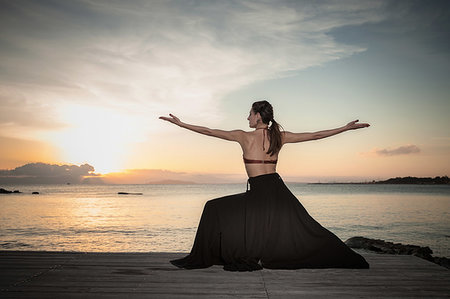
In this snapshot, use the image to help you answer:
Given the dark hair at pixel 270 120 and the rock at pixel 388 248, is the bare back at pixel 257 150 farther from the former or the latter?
the rock at pixel 388 248

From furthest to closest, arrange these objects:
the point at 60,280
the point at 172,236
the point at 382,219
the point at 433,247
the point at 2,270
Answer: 1. the point at 382,219
2. the point at 172,236
3. the point at 433,247
4. the point at 2,270
5. the point at 60,280

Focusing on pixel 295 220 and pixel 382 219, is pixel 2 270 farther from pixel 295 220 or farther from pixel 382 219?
pixel 382 219

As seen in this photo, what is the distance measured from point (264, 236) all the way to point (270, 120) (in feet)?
4.78

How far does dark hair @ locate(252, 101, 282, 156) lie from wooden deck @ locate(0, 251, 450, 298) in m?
1.49

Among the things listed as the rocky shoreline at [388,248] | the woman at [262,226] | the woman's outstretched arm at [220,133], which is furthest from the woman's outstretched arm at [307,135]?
the rocky shoreline at [388,248]

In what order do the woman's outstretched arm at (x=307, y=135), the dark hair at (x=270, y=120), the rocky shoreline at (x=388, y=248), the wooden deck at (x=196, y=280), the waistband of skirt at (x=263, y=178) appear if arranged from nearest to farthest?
the wooden deck at (x=196, y=280) < the dark hair at (x=270, y=120) < the waistband of skirt at (x=263, y=178) < the woman's outstretched arm at (x=307, y=135) < the rocky shoreline at (x=388, y=248)

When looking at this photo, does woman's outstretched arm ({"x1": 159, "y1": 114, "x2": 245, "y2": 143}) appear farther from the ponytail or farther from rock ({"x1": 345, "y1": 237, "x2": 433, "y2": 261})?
rock ({"x1": 345, "y1": 237, "x2": 433, "y2": 261})

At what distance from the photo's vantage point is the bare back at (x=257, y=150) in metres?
4.54

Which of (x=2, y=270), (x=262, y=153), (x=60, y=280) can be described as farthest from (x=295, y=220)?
(x=2, y=270)

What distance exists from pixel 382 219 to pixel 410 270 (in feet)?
83.9

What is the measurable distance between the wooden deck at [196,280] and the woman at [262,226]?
0.18 meters

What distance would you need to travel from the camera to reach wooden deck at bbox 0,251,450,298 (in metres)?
3.39

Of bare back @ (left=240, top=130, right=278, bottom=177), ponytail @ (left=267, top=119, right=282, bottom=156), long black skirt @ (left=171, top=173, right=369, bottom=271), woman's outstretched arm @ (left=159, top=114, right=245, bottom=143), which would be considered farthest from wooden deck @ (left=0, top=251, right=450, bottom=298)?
woman's outstretched arm @ (left=159, top=114, right=245, bottom=143)

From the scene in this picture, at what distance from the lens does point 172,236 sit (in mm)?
18719
